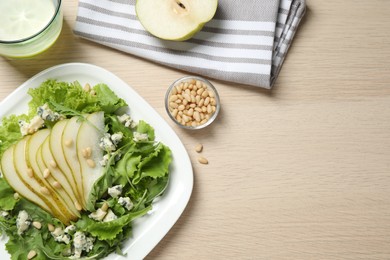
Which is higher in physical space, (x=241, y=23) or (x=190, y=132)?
(x=241, y=23)

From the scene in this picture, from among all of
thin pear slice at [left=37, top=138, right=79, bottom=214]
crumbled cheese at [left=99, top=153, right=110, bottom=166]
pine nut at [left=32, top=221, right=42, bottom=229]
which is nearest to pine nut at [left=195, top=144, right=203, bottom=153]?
crumbled cheese at [left=99, top=153, right=110, bottom=166]

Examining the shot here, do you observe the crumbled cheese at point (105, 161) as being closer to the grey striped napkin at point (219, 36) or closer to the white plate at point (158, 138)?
the white plate at point (158, 138)

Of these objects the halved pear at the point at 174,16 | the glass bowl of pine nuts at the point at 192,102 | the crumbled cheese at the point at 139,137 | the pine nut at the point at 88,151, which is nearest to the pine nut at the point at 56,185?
the pine nut at the point at 88,151

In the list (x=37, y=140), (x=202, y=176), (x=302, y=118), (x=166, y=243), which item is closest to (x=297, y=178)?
(x=302, y=118)

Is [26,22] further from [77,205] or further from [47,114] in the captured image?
[77,205]

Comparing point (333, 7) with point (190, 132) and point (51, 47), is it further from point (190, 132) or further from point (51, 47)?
point (51, 47)

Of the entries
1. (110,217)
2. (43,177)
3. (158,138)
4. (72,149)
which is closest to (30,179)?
(43,177)

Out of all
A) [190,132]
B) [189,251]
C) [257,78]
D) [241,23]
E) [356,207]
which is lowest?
[189,251]
